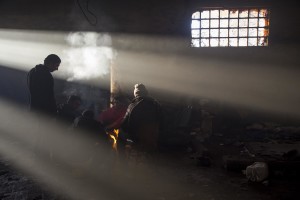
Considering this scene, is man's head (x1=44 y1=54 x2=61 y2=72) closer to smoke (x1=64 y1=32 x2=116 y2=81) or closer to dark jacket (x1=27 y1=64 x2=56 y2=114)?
dark jacket (x1=27 y1=64 x2=56 y2=114)

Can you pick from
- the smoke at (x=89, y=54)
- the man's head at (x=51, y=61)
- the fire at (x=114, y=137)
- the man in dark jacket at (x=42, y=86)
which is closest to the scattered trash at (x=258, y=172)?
the fire at (x=114, y=137)

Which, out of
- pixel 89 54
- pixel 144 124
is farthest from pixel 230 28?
pixel 144 124

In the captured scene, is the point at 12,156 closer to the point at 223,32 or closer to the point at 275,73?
the point at 223,32

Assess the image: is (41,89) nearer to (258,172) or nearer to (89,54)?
(89,54)

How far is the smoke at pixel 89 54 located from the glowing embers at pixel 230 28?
9.80ft

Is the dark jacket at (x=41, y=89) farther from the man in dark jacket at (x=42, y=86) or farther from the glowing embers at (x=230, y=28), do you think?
the glowing embers at (x=230, y=28)

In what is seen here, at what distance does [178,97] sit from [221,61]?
185 centimetres

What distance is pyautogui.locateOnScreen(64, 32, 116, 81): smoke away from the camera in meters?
10.3

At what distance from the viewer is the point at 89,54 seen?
10.4m

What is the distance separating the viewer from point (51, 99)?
6.58 meters

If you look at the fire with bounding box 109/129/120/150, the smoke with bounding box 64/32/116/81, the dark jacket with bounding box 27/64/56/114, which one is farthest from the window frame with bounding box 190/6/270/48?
the dark jacket with bounding box 27/64/56/114

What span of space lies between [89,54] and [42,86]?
13.5 feet

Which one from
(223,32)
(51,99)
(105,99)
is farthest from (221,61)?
(51,99)

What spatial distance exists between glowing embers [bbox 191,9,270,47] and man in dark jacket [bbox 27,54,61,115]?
204 inches
